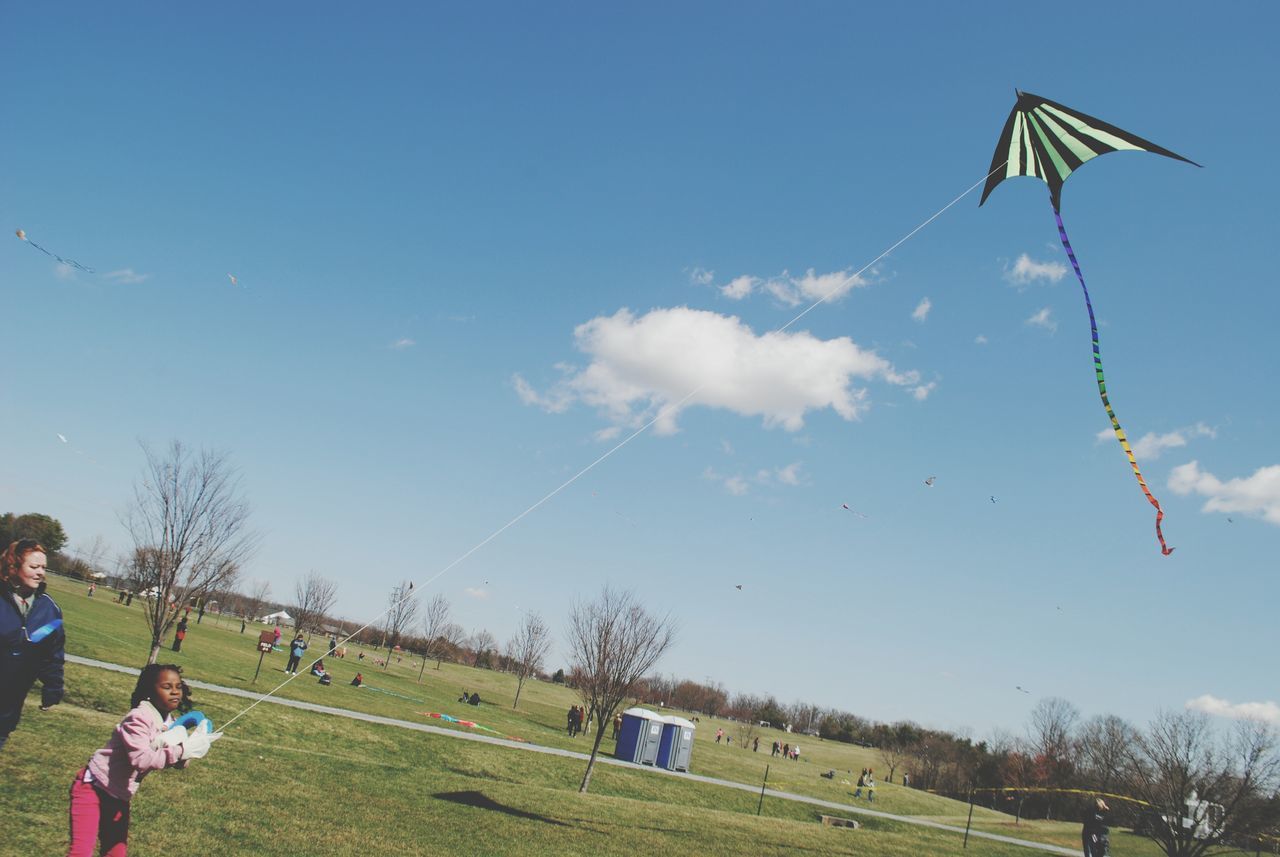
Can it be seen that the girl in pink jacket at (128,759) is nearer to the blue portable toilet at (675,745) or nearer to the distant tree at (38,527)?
the blue portable toilet at (675,745)

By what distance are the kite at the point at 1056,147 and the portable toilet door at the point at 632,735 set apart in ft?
89.3

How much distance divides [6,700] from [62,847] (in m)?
3.48

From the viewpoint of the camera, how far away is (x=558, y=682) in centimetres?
12725

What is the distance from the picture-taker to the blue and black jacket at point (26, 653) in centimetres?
455

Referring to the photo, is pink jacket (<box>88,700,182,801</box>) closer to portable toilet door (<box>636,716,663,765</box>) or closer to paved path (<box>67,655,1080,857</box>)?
paved path (<box>67,655,1080,857</box>)

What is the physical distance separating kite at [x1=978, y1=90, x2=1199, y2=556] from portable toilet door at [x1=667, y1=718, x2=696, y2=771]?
28.4m

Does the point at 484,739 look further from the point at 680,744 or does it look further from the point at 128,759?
the point at 128,759

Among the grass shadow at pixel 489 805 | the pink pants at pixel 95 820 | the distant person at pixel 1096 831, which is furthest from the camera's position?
the distant person at pixel 1096 831

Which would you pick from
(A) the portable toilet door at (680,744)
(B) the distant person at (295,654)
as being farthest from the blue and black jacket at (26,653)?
(A) the portable toilet door at (680,744)

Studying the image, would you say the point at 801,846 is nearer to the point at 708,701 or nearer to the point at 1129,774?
the point at 1129,774

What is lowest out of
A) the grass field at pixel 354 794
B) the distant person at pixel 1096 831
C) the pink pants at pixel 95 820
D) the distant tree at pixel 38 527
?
the distant tree at pixel 38 527

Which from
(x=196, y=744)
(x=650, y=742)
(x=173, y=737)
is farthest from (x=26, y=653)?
(x=650, y=742)

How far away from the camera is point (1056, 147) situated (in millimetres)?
8070

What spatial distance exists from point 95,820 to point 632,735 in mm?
29003
